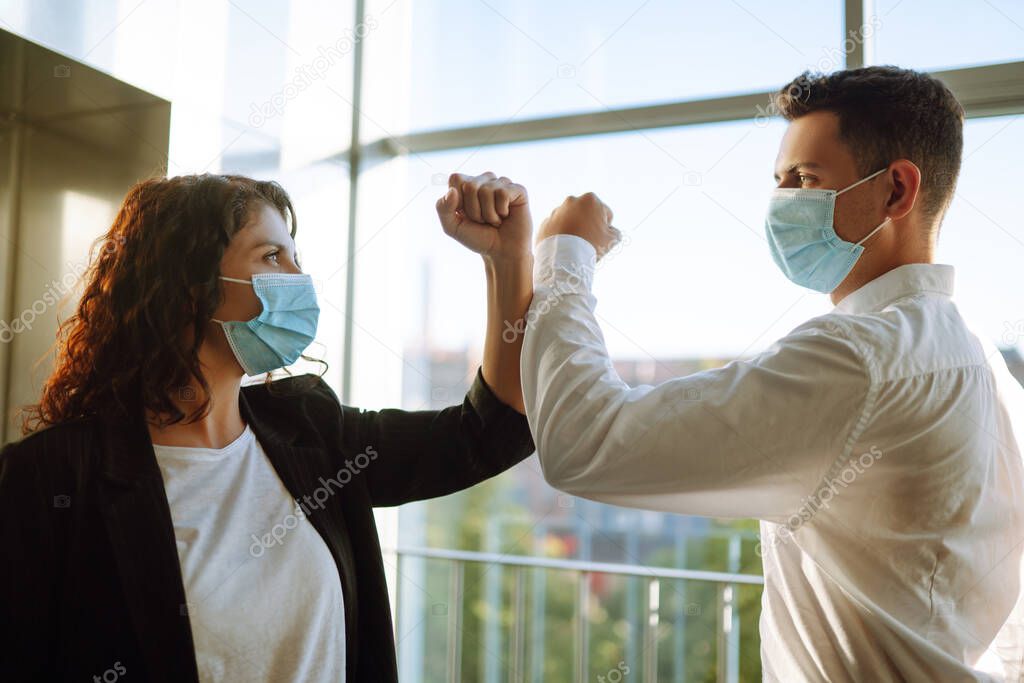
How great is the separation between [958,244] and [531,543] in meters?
1.58

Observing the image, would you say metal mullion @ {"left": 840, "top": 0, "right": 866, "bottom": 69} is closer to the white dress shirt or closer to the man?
A: the man

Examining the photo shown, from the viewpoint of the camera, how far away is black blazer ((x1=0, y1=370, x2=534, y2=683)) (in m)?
1.07

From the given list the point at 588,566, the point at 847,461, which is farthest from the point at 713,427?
the point at 588,566

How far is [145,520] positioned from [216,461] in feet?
0.48

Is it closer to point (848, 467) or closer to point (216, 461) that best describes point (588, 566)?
point (216, 461)

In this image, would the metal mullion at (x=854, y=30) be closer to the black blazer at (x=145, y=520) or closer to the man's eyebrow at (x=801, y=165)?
the man's eyebrow at (x=801, y=165)

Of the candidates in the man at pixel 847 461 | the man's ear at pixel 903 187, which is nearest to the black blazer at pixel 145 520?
the man at pixel 847 461

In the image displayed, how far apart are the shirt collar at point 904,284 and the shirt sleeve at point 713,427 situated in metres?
0.16

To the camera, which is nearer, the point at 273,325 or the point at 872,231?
the point at 872,231

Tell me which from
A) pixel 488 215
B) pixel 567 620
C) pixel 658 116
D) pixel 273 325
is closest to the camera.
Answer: pixel 488 215

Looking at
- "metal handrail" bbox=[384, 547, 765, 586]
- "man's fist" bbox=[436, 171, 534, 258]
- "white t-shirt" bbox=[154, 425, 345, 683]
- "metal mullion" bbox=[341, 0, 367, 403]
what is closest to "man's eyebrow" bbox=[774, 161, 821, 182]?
"man's fist" bbox=[436, 171, 534, 258]

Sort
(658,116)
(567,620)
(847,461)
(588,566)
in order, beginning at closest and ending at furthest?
(847,461) < (658,116) < (588,566) < (567,620)

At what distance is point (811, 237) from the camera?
1.17 metres

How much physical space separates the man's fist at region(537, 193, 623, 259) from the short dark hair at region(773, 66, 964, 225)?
35cm
